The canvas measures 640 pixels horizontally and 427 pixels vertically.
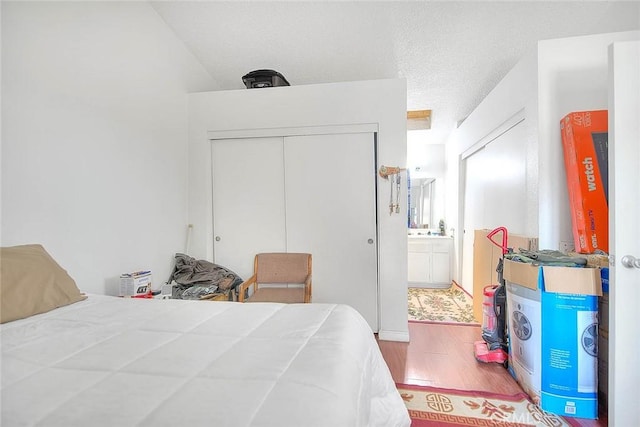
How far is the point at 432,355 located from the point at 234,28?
10.8ft

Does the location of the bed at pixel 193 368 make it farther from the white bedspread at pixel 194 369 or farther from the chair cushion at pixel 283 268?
the chair cushion at pixel 283 268

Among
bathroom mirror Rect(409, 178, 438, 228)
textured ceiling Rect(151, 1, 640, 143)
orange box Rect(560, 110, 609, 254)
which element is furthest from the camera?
bathroom mirror Rect(409, 178, 438, 228)

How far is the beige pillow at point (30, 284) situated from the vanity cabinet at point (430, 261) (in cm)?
404

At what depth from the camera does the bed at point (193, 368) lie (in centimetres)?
58

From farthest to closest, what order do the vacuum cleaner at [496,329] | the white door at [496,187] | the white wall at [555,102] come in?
the white door at [496,187], the vacuum cleaner at [496,329], the white wall at [555,102]

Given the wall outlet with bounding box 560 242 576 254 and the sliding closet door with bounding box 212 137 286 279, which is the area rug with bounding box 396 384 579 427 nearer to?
the wall outlet with bounding box 560 242 576 254

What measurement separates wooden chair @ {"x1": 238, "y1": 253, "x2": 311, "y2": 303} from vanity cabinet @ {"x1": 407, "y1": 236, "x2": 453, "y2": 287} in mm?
2349

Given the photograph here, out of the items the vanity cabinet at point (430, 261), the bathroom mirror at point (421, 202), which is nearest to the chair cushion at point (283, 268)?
the vanity cabinet at point (430, 261)

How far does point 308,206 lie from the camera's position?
8.85 feet

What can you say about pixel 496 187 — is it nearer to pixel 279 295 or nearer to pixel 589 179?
pixel 589 179

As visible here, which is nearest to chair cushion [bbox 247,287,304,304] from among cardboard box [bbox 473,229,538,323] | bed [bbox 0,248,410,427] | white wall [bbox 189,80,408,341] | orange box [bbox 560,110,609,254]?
white wall [bbox 189,80,408,341]

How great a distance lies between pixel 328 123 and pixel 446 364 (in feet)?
7.44

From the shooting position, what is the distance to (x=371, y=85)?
255 centimetres

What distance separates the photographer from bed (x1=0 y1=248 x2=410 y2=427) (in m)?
0.58
